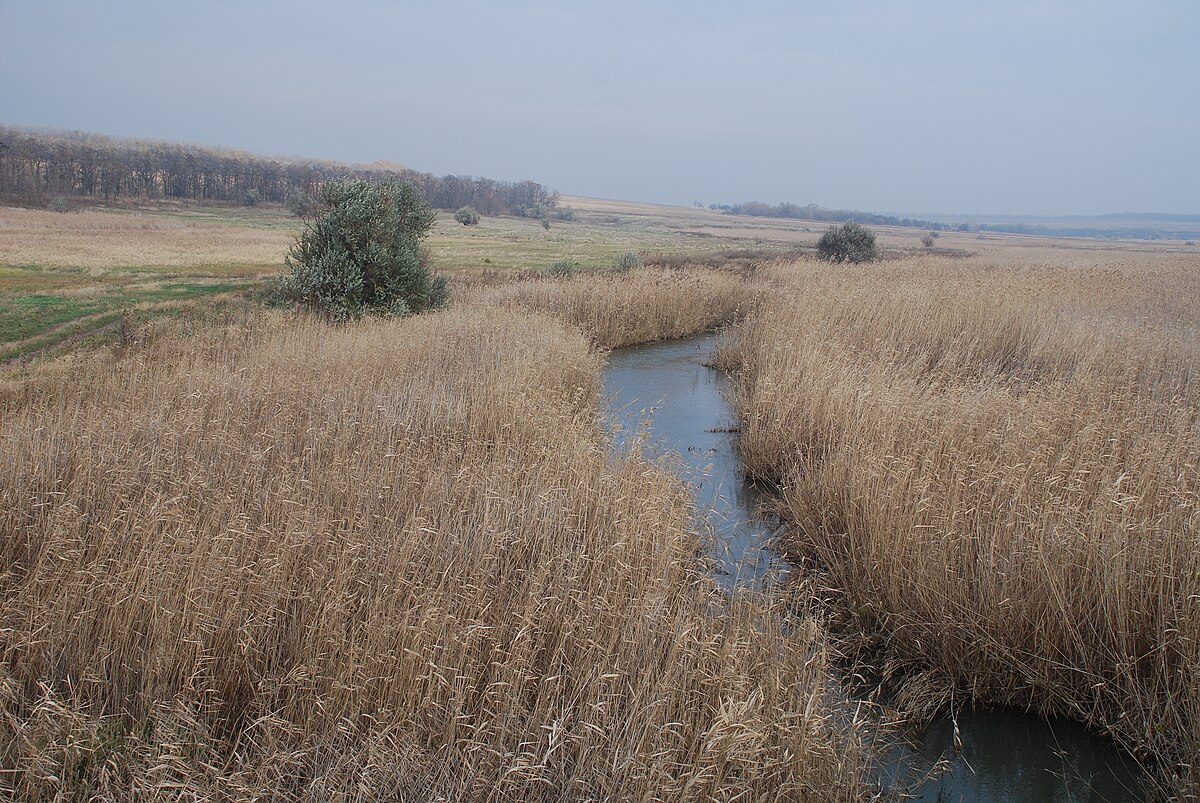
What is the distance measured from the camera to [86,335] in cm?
1387

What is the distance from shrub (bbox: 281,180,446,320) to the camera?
13.0 metres

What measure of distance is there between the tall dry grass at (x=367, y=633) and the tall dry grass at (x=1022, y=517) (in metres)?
1.07

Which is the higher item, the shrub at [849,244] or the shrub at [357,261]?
the shrub at [849,244]

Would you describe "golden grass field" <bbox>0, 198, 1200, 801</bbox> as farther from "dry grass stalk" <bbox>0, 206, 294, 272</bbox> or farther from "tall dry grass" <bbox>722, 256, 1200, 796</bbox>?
"dry grass stalk" <bbox>0, 206, 294, 272</bbox>

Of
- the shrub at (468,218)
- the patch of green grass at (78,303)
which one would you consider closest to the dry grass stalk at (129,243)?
the patch of green grass at (78,303)

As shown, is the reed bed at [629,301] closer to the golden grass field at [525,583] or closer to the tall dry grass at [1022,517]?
the tall dry grass at [1022,517]

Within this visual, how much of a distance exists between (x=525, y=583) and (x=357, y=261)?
10.4 metres

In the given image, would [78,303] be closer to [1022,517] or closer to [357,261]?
[357,261]

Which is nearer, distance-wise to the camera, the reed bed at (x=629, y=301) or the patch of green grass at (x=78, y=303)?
the patch of green grass at (x=78, y=303)

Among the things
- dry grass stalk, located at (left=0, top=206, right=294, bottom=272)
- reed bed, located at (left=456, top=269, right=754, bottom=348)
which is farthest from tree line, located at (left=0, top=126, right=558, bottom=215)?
reed bed, located at (left=456, top=269, right=754, bottom=348)

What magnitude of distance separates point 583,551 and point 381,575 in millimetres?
1215

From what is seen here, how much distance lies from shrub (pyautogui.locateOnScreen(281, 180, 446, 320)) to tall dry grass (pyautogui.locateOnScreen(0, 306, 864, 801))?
726 centimetres

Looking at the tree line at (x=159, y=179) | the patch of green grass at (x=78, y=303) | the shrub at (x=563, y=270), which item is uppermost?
the tree line at (x=159, y=179)

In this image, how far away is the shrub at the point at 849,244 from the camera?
29672 mm
